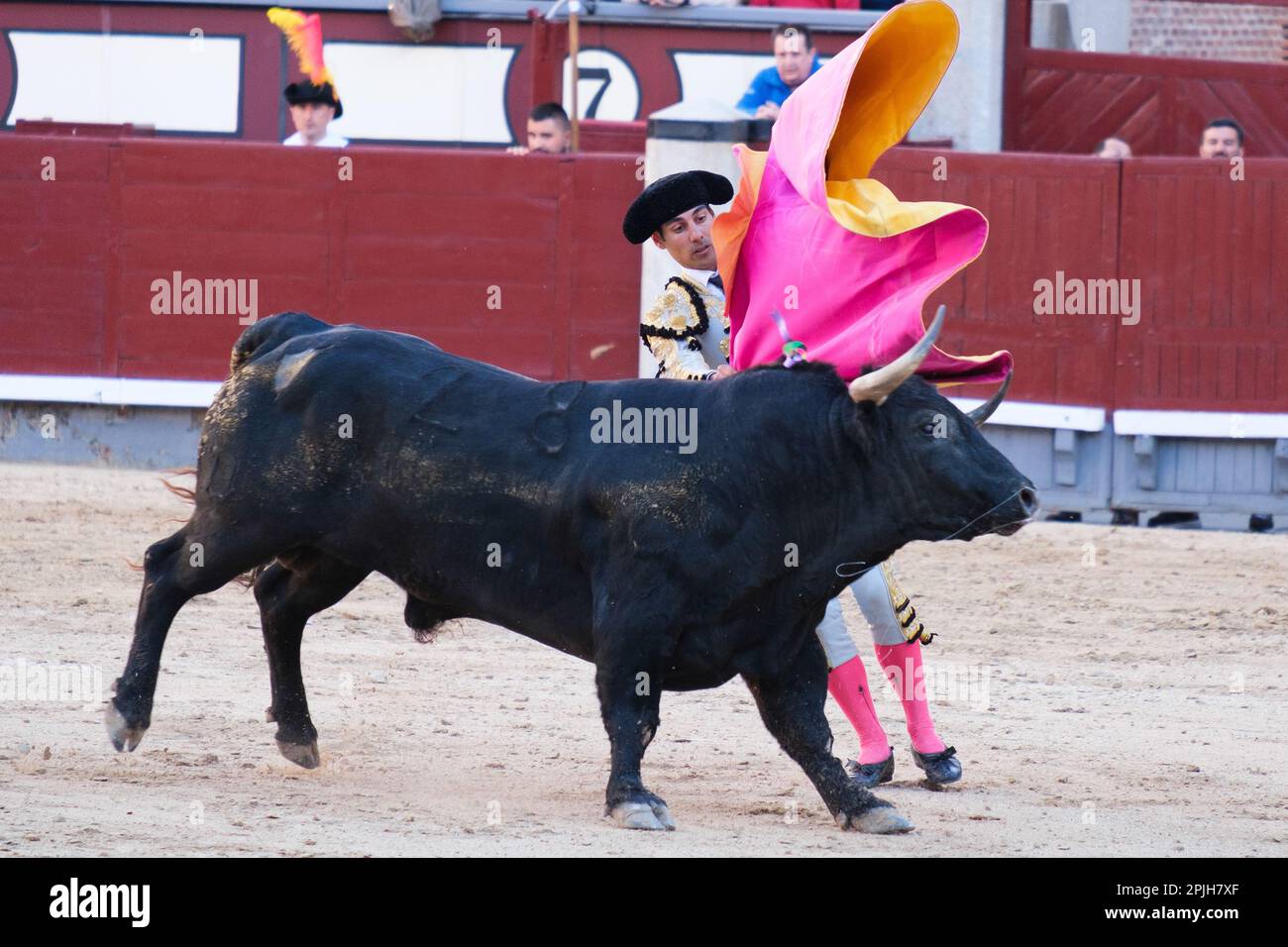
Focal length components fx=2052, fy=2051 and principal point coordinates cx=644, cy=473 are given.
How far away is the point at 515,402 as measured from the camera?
4637 millimetres

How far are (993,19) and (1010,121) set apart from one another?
766 millimetres

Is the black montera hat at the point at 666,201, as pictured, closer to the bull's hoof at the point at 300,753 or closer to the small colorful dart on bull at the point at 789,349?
the small colorful dart on bull at the point at 789,349

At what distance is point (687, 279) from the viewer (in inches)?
196

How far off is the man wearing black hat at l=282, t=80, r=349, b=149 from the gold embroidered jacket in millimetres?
5865

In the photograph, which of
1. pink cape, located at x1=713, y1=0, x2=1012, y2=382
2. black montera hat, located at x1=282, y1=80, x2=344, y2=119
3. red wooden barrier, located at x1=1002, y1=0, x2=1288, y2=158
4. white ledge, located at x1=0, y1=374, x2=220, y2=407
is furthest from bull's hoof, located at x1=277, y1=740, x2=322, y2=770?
red wooden barrier, located at x1=1002, y1=0, x2=1288, y2=158

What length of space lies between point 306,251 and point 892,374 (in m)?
6.77

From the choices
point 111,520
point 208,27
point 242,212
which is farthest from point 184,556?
point 208,27

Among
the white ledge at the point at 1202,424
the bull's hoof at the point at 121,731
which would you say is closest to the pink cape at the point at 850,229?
the bull's hoof at the point at 121,731

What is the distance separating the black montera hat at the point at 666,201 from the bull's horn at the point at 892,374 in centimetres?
72

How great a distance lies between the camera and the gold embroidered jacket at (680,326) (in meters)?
4.92

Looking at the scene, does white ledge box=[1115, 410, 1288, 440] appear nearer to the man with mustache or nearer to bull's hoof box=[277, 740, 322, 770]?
the man with mustache

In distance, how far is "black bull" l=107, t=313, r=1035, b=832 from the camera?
173 inches

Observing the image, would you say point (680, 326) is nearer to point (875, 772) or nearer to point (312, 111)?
point (875, 772)

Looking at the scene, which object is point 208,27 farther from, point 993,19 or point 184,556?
point 184,556
